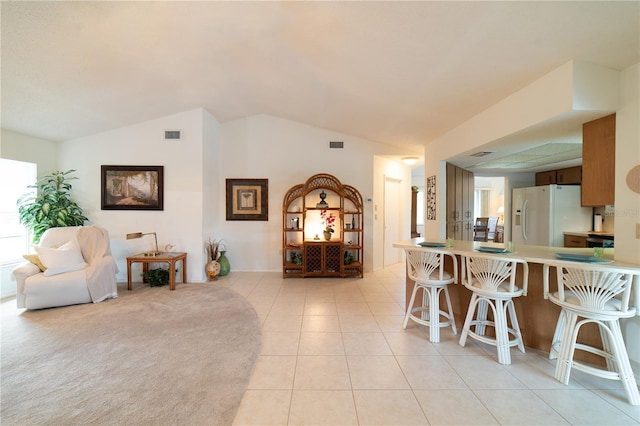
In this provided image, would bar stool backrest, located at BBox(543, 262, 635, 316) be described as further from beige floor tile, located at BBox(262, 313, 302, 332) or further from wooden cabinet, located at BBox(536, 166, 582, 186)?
wooden cabinet, located at BBox(536, 166, 582, 186)

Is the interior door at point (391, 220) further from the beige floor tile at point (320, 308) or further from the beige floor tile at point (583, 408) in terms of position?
the beige floor tile at point (583, 408)

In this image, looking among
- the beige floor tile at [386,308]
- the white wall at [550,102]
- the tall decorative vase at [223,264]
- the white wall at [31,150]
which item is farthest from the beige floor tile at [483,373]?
the white wall at [31,150]

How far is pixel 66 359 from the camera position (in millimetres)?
2283

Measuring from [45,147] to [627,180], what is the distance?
7.43 m

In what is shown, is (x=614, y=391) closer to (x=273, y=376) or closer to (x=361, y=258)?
(x=273, y=376)

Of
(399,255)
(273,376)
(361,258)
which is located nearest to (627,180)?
(273,376)

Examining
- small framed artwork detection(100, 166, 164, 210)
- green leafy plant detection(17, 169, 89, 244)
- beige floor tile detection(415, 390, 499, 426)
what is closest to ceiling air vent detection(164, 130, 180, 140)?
small framed artwork detection(100, 166, 164, 210)

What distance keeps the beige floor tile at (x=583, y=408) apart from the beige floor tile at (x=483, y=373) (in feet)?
0.61

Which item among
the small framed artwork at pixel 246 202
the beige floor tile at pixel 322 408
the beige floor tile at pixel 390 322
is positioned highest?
the small framed artwork at pixel 246 202

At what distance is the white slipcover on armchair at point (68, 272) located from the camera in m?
3.27

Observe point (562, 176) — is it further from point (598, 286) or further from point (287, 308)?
point (287, 308)

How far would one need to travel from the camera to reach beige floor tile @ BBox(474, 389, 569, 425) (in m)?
1.64

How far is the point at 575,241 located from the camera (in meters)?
4.73

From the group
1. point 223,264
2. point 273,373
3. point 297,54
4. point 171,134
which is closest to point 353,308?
point 273,373
